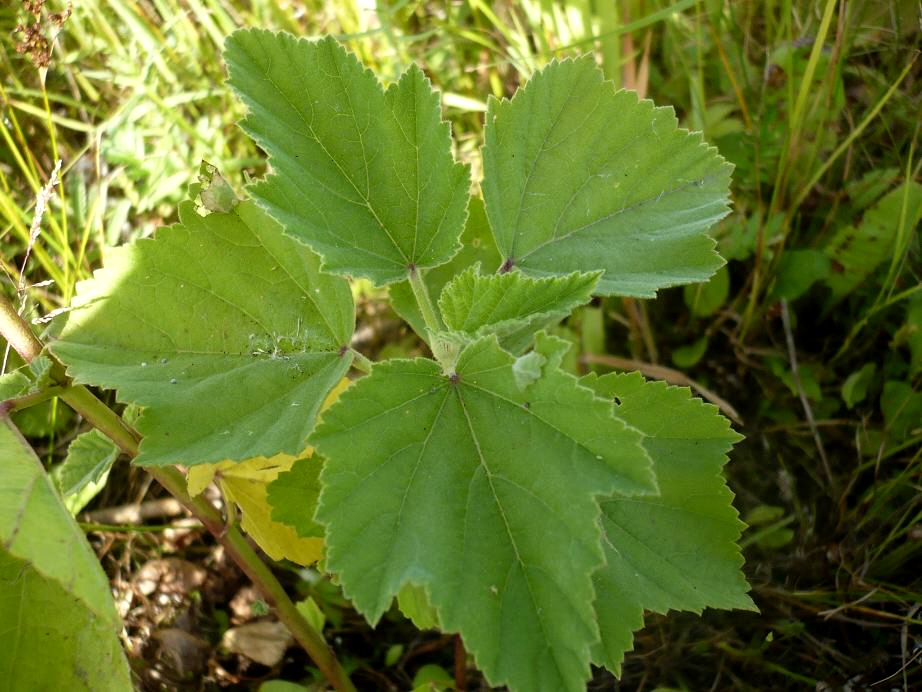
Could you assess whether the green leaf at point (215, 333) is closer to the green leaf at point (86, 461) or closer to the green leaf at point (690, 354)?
the green leaf at point (86, 461)

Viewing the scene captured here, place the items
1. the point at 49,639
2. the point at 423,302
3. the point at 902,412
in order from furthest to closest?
the point at 902,412 < the point at 423,302 < the point at 49,639

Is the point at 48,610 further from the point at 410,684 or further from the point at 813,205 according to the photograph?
the point at 813,205

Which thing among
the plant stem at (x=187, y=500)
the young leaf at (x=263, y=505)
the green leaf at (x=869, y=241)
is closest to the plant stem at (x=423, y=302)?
the young leaf at (x=263, y=505)

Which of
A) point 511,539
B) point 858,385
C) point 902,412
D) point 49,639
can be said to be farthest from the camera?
point 858,385

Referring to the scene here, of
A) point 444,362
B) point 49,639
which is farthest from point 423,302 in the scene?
point 49,639

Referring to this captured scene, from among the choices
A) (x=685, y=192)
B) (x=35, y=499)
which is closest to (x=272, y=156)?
(x=35, y=499)

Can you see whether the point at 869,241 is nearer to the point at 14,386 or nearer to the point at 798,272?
the point at 798,272
